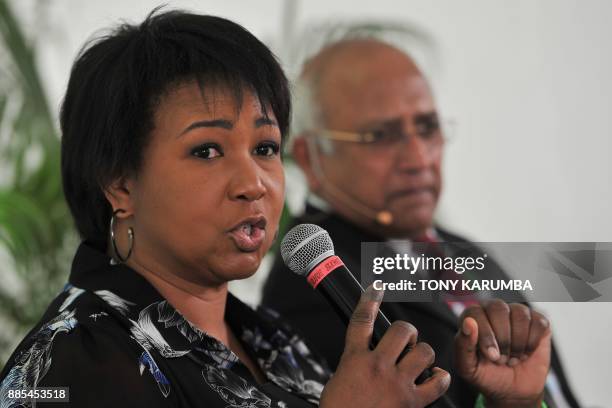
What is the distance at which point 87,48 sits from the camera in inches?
51.3

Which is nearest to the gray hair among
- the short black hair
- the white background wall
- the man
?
the man

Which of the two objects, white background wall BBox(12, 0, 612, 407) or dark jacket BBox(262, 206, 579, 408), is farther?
white background wall BBox(12, 0, 612, 407)

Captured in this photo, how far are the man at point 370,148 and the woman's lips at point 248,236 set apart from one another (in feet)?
2.30

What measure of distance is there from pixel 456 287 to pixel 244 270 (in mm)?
306

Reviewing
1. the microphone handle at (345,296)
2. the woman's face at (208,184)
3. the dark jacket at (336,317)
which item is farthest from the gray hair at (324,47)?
the microphone handle at (345,296)

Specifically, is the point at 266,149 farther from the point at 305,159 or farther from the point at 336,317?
the point at 305,159

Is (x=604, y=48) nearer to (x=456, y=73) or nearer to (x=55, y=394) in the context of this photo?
(x=456, y=73)

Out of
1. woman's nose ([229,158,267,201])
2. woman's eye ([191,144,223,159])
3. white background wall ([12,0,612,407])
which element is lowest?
white background wall ([12,0,612,407])

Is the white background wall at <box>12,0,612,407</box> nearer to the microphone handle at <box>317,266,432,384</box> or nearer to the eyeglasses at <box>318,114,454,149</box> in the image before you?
the eyeglasses at <box>318,114,454,149</box>

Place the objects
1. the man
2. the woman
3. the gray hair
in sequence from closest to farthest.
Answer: the woman
the man
the gray hair

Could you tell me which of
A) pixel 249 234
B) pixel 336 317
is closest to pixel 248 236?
pixel 249 234

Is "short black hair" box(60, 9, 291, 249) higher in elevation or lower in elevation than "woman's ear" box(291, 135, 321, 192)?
higher

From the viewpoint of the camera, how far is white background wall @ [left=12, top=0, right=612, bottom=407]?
12.3ft

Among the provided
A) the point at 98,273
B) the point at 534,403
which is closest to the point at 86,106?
the point at 98,273
